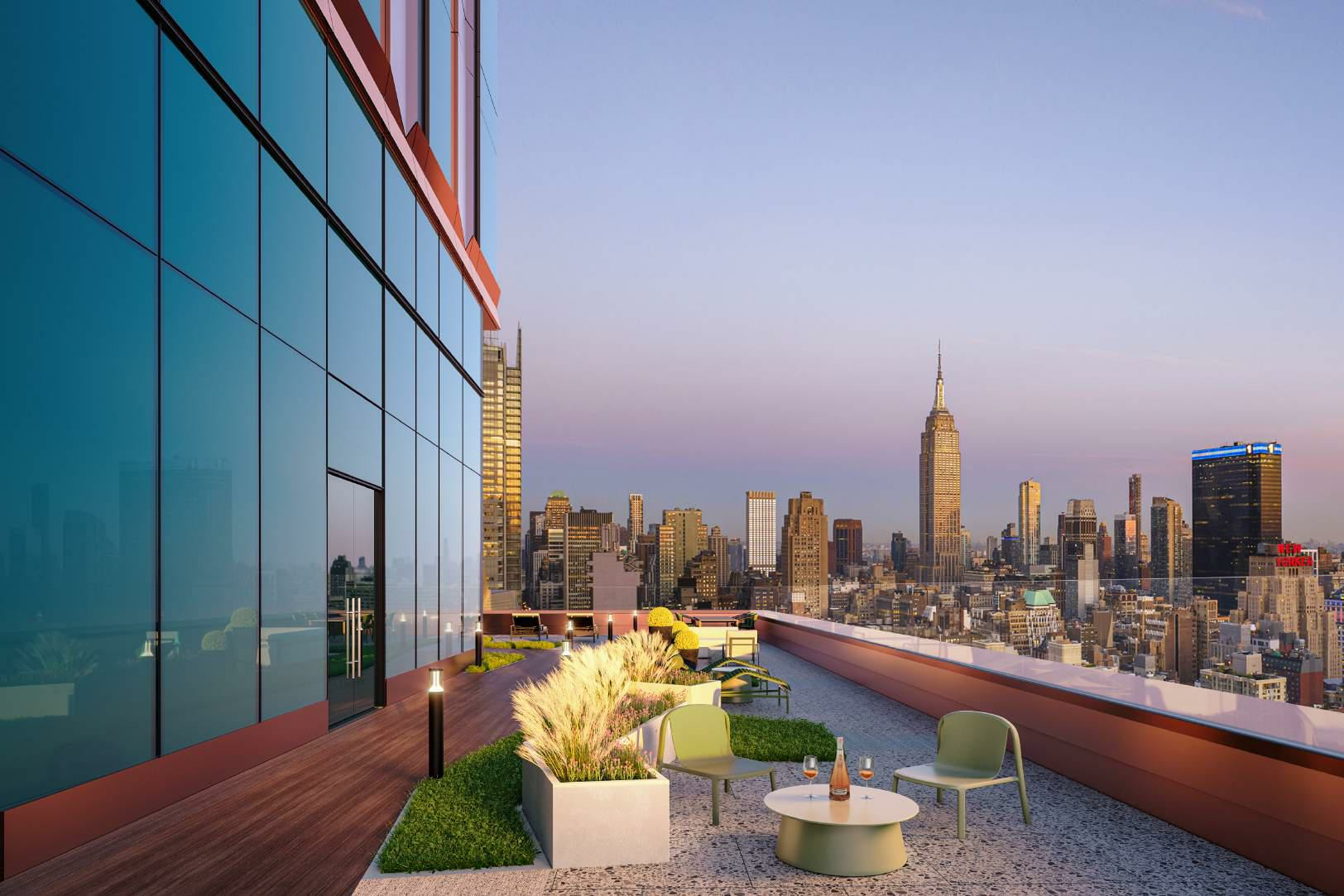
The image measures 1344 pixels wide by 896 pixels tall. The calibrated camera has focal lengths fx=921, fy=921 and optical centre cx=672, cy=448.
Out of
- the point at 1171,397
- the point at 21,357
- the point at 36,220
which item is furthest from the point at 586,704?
the point at 1171,397

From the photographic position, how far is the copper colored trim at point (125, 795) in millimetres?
4551

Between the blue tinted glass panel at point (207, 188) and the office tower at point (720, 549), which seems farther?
the office tower at point (720, 549)

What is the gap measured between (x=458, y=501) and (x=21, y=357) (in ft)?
38.2

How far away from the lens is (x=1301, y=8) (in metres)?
14.7

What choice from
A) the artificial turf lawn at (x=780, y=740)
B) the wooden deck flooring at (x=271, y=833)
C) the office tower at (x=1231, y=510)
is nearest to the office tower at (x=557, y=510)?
the office tower at (x=1231, y=510)

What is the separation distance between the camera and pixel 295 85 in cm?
848

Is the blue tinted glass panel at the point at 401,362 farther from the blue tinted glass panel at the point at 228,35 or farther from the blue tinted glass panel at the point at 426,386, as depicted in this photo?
the blue tinted glass panel at the point at 228,35

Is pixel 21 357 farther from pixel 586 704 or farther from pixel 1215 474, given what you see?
pixel 1215 474

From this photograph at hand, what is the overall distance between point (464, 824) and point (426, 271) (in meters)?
10.1

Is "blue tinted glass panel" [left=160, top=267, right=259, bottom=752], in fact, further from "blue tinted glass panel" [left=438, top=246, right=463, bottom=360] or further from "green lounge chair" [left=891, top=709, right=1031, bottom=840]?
"blue tinted glass panel" [left=438, top=246, right=463, bottom=360]

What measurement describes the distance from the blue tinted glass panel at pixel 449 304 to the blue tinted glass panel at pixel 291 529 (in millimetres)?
6056

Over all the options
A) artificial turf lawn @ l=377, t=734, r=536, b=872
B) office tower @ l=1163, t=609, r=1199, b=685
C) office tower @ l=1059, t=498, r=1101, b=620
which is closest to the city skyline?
office tower @ l=1163, t=609, r=1199, b=685

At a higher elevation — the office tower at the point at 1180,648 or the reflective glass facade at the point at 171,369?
the reflective glass facade at the point at 171,369

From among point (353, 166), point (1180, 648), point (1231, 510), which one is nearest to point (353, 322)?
point (353, 166)
